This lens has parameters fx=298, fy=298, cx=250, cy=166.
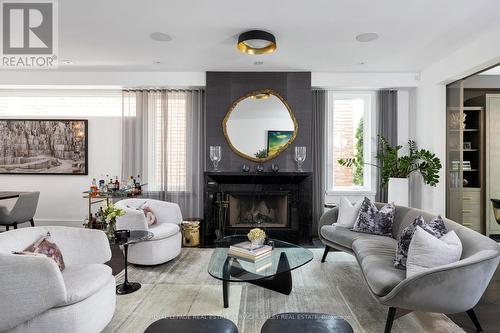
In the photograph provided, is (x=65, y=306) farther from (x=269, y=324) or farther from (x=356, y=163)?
(x=356, y=163)

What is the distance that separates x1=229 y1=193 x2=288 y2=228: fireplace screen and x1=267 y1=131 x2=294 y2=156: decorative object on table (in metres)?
0.77

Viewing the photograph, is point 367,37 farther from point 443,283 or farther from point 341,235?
point 443,283

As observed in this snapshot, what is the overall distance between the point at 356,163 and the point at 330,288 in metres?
2.76

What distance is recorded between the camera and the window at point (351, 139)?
17.6ft

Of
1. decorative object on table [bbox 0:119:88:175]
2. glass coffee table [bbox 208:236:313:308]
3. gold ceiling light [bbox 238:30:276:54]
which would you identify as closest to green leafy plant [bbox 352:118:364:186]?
gold ceiling light [bbox 238:30:276:54]

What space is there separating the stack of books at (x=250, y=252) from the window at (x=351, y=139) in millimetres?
2775

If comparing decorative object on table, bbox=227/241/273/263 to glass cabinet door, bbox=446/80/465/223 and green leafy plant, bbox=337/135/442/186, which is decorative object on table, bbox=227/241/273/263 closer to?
green leafy plant, bbox=337/135/442/186

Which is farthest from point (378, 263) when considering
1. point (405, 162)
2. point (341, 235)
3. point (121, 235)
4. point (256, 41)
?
point (405, 162)

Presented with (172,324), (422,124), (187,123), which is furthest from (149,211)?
(422,124)

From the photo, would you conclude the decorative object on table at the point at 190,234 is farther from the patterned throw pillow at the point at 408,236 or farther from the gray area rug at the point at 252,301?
the patterned throw pillow at the point at 408,236

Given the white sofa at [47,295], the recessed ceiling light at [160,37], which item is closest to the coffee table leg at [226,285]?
the white sofa at [47,295]

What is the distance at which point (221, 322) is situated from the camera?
1.65 meters

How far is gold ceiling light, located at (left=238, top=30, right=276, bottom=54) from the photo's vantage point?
11.0ft

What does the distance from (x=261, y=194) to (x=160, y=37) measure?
9.12 ft
